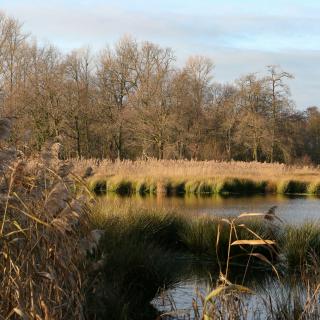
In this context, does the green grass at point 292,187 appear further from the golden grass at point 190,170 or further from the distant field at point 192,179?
the golden grass at point 190,170

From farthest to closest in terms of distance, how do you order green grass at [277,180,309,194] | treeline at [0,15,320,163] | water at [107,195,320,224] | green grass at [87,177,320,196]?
treeline at [0,15,320,163] < green grass at [277,180,309,194] < green grass at [87,177,320,196] < water at [107,195,320,224]

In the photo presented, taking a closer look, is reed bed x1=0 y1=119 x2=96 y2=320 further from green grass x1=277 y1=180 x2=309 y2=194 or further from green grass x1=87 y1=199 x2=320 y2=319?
green grass x1=277 y1=180 x2=309 y2=194

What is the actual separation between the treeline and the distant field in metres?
5.93

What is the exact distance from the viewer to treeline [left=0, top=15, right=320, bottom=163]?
30375mm

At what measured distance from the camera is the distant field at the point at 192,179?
22.4m

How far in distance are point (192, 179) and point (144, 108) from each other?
9.63 metres

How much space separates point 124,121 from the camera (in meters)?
32.1

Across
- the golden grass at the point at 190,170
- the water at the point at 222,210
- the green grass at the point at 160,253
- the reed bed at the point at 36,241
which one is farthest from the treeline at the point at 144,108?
the reed bed at the point at 36,241

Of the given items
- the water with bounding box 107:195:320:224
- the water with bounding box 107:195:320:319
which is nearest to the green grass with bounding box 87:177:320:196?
the water with bounding box 107:195:320:319

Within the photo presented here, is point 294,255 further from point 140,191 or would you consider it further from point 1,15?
point 1,15

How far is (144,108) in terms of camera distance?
104 feet

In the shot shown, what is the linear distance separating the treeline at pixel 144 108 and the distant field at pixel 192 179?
5927mm

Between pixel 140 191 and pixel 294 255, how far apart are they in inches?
581

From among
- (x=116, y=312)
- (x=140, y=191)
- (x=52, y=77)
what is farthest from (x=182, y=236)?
(x=52, y=77)
